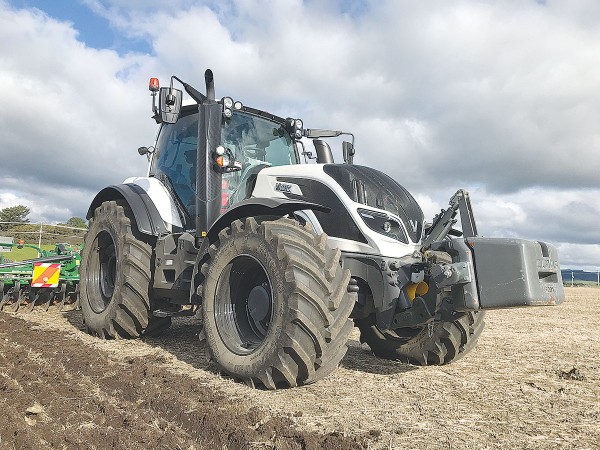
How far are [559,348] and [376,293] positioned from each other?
10.3 feet

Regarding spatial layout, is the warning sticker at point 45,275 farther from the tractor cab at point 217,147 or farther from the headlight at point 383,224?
the headlight at point 383,224

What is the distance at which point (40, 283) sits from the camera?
7.64m

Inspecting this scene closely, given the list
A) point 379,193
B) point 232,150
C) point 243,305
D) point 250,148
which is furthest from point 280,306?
point 250,148

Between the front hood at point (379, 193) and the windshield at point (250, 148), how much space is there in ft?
3.69

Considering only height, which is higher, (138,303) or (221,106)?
(221,106)

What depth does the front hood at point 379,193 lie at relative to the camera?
426 centimetres

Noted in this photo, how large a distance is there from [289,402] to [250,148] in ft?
10.0

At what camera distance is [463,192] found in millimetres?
4043

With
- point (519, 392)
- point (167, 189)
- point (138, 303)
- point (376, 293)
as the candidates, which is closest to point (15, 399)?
point (138, 303)

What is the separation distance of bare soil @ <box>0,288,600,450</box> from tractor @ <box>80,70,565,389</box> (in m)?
0.33

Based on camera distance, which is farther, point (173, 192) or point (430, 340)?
point (173, 192)

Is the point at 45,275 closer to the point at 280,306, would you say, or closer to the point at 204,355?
the point at 204,355

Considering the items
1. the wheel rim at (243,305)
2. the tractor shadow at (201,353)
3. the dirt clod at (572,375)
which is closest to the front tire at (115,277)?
the tractor shadow at (201,353)

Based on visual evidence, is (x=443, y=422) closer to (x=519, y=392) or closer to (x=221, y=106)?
(x=519, y=392)
